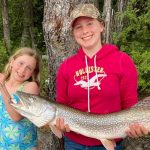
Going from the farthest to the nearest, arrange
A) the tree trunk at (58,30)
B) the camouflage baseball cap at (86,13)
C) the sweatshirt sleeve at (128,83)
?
the tree trunk at (58,30)
the camouflage baseball cap at (86,13)
the sweatshirt sleeve at (128,83)

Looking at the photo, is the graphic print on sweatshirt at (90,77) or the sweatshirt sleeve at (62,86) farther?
the sweatshirt sleeve at (62,86)

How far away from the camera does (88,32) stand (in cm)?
425

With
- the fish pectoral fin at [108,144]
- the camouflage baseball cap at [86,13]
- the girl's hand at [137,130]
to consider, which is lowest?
the fish pectoral fin at [108,144]

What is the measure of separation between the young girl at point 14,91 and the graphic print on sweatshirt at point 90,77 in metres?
0.75

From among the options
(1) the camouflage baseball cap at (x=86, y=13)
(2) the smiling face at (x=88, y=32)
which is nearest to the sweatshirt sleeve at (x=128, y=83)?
(2) the smiling face at (x=88, y=32)

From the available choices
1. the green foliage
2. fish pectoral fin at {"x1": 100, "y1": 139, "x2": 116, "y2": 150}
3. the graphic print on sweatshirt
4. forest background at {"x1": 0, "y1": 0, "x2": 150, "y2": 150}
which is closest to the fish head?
the graphic print on sweatshirt

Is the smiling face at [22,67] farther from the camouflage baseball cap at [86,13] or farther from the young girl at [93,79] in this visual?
the camouflage baseball cap at [86,13]

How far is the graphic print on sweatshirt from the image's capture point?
166 inches

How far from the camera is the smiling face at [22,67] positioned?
4852mm

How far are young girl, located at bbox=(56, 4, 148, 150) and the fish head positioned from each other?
0.41 feet

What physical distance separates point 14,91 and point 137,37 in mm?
4665

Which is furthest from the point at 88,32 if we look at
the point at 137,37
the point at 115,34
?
the point at 137,37

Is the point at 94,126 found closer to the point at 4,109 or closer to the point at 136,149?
the point at 4,109

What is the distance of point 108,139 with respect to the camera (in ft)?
13.6
